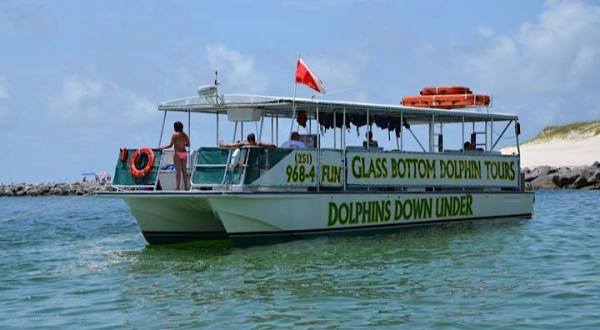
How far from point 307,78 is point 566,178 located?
37654mm

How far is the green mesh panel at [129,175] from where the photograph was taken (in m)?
20.3

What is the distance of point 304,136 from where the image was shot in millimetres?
21188

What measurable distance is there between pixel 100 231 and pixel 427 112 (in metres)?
10.6

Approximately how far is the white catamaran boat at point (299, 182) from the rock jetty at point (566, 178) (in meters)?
30.9

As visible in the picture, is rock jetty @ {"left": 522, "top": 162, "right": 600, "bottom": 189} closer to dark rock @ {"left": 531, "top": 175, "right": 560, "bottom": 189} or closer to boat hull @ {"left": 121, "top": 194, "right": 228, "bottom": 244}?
dark rock @ {"left": 531, "top": 175, "right": 560, "bottom": 189}

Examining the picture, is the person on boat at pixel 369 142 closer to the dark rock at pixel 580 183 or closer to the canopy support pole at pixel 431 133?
the canopy support pole at pixel 431 133

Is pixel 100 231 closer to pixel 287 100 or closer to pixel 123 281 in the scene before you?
pixel 287 100

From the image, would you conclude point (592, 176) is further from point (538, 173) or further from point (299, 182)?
point (299, 182)

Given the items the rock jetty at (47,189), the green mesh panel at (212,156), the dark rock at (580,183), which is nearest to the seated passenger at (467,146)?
the green mesh panel at (212,156)

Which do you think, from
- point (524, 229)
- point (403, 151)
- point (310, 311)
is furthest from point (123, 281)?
point (524, 229)

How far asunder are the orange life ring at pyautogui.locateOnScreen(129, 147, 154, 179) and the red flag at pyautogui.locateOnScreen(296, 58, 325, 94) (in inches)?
139

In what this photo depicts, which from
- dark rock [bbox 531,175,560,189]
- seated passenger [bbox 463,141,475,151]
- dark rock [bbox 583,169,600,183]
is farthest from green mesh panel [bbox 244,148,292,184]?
dark rock [bbox 531,175,560,189]

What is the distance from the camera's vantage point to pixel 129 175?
2045 cm

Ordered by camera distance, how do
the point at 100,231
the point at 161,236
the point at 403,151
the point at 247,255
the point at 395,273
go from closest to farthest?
the point at 395,273
the point at 247,255
the point at 161,236
the point at 403,151
the point at 100,231
